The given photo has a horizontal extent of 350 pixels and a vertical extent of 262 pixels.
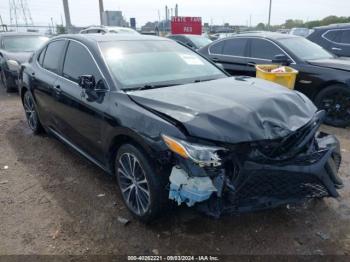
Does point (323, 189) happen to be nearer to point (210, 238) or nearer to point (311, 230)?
point (311, 230)

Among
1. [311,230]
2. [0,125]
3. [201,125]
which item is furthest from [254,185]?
[0,125]

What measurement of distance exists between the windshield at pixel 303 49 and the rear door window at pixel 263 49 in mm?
192

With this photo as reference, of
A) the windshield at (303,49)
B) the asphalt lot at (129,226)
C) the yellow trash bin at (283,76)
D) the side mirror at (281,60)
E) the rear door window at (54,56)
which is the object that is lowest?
the asphalt lot at (129,226)

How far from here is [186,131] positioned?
105 inches

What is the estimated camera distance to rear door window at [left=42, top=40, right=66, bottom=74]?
14.7ft

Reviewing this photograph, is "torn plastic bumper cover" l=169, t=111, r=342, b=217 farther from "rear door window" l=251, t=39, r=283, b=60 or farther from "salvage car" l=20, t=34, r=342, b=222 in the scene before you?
"rear door window" l=251, t=39, r=283, b=60

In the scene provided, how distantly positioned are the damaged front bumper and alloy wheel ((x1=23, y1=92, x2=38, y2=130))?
3.69 meters

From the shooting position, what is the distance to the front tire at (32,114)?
18.0ft

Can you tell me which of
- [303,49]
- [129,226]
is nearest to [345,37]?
[303,49]

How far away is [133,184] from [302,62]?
4.53m

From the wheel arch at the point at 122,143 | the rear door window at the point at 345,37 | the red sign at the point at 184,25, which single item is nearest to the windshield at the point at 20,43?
the wheel arch at the point at 122,143

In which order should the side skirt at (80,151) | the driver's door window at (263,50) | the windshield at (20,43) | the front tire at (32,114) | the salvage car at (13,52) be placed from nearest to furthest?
the side skirt at (80,151)
the front tire at (32,114)
the driver's door window at (263,50)
the salvage car at (13,52)
the windshield at (20,43)

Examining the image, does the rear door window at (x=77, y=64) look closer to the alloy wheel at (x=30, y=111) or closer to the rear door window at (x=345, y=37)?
the alloy wheel at (x=30, y=111)

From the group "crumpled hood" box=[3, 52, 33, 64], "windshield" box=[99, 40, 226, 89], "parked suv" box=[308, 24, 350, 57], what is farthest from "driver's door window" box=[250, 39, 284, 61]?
"crumpled hood" box=[3, 52, 33, 64]
